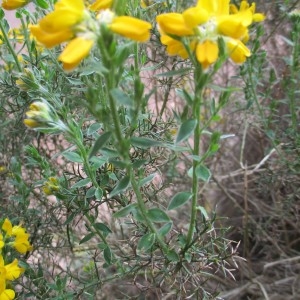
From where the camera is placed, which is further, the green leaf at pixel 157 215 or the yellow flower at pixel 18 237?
the yellow flower at pixel 18 237

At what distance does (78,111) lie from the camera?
1.15 meters

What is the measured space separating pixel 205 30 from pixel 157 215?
289 millimetres

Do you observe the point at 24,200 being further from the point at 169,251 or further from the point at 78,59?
the point at 78,59

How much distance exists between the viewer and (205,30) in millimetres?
600

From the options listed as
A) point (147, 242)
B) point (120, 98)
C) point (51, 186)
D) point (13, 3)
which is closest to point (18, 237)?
point (51, 186)

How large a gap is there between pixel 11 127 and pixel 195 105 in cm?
82

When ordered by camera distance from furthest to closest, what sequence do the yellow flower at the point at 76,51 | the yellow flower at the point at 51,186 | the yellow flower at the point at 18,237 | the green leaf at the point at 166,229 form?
the yellow flower at the point at 18,237, the yellow flower at the point at 51,186, the green leaf at the point at 166,229, the yellow flower at the point at 76,51

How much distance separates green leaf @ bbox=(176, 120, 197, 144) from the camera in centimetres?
61

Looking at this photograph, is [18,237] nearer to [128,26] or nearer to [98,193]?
[98,193]

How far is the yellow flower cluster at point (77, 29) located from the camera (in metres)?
0.51

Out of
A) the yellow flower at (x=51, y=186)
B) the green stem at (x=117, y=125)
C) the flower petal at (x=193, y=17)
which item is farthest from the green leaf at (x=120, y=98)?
the yellow flower at (x=51, y=186)

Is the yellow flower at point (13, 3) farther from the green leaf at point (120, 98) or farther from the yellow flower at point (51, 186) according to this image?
the green leaf at point (120, 98)

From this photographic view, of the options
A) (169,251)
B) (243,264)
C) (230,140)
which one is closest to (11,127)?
(169,251)

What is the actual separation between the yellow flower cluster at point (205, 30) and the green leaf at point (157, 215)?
0.25 meters
